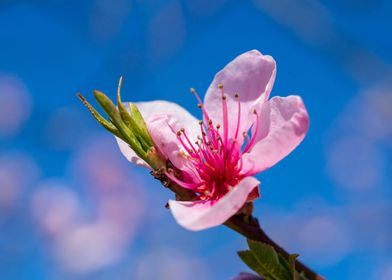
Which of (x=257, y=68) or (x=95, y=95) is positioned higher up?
(x=257, y=68)

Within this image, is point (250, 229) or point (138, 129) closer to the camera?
point (250, 229)

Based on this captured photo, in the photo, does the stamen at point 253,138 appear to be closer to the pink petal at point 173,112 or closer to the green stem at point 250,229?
the pink petal at point 173,112

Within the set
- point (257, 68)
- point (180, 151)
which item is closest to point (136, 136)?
point (180, 151)

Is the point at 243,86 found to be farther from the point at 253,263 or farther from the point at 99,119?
the point at 253,263

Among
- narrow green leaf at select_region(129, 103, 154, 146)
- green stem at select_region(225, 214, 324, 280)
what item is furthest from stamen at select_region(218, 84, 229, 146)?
green stem at select_region(225, 214, 324, 280)

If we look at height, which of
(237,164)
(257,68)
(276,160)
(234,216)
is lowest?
(234,216)

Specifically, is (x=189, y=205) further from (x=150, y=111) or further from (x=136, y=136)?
(x=150, y=111)

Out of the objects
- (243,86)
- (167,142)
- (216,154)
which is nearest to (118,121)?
(167,142)

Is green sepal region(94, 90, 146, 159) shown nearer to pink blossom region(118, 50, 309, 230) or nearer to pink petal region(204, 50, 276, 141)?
pink blossom region(118, 50, 309, 230)
